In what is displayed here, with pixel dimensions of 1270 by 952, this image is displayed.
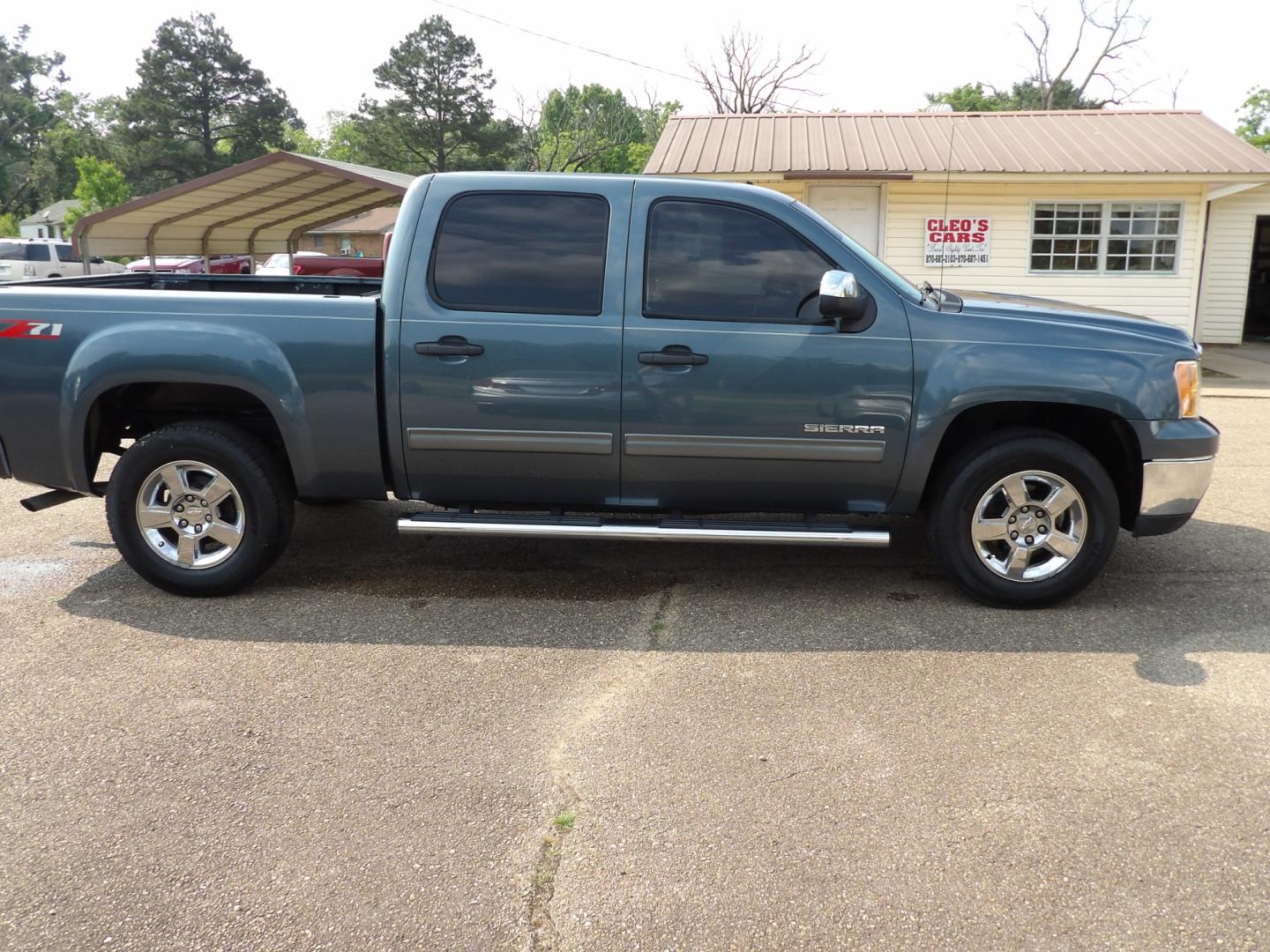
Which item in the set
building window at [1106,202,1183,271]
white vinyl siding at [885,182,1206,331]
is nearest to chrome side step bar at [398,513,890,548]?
white vinyl siding at [885,182,1206,331]

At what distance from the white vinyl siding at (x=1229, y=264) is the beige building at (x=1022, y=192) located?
64.1 inches

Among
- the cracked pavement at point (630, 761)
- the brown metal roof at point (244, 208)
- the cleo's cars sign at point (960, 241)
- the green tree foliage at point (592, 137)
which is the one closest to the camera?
the cracked pavement at point (630, 761)

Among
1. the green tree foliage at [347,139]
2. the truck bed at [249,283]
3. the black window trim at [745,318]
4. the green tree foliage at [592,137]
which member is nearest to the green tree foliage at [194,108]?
the green tree foliage at [347,139]

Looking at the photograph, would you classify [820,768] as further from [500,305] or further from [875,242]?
[875,242]

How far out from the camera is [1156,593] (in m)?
5.07

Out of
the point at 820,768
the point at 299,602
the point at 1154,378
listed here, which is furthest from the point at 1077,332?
the point at 299,602

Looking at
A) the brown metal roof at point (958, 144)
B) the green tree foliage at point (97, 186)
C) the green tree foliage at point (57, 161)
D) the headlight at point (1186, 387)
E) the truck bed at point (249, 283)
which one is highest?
the green tree foliage at point (57, 161)

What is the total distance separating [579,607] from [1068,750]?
2233mm

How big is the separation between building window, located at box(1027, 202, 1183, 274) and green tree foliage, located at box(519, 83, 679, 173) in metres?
30.7

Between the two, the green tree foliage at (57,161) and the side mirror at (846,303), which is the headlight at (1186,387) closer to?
the side mirror at (846,303)

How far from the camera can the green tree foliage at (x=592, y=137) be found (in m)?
49.3

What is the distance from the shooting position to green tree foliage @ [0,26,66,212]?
74.6 meters

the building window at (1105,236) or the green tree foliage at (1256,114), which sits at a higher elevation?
the green tree foliage at (1256,114)

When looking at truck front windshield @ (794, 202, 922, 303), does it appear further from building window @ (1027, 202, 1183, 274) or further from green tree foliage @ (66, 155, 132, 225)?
green tree foliage @ (66, 155, 132, 225)
